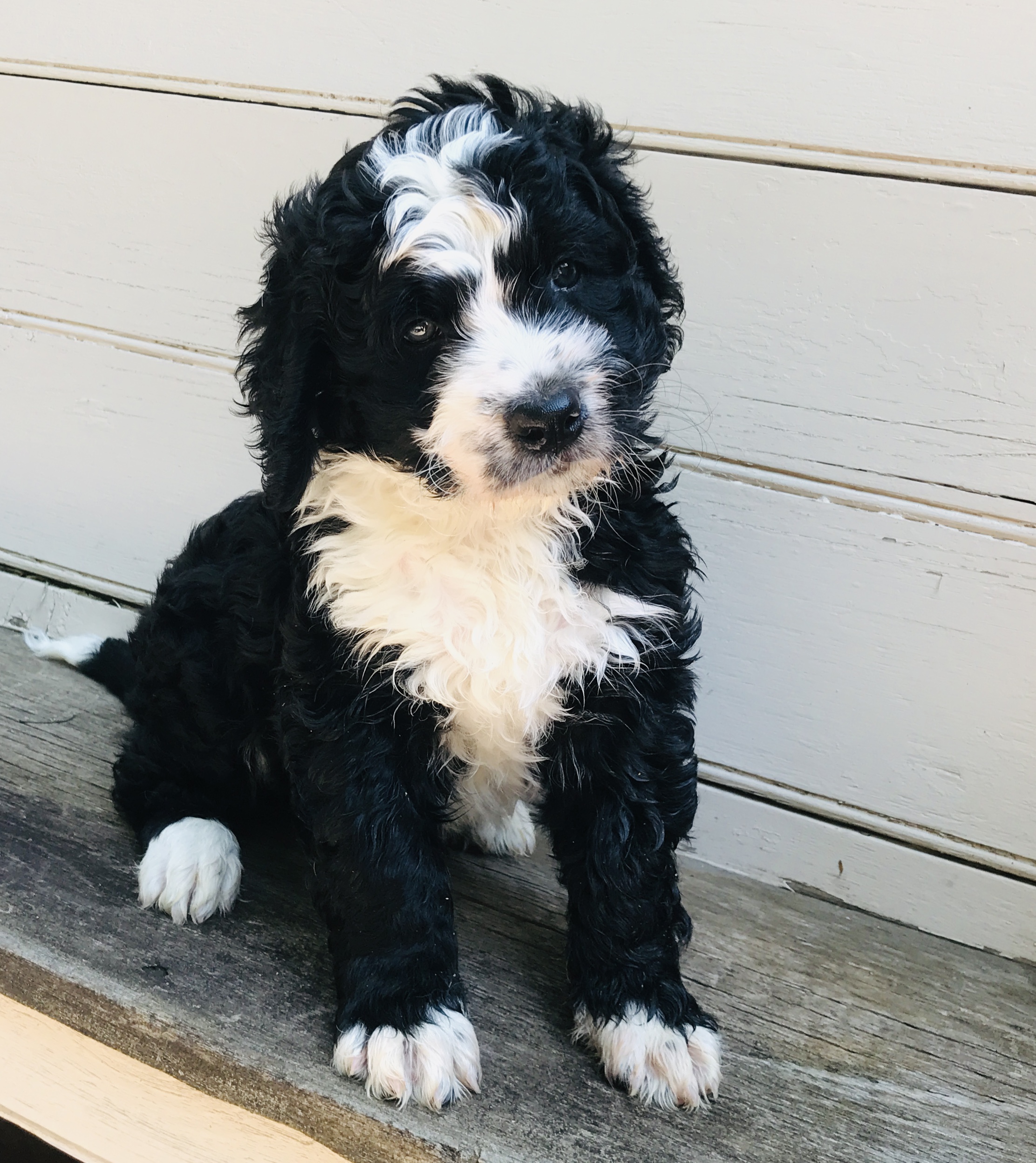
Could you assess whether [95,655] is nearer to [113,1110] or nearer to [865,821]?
→ [113,1110]

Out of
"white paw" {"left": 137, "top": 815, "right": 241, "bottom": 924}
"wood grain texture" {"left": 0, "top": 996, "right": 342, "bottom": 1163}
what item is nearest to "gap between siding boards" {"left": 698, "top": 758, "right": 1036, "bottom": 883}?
"white paw" {"left": 137, "top": 815, "right": 241, "bottom": 924}

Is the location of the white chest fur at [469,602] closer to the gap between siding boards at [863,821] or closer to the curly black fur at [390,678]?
the curly black fur at [390,678]

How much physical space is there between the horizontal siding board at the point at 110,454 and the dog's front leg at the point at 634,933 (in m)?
1.16

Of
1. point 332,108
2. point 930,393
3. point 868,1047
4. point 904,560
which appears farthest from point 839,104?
point 868,1047

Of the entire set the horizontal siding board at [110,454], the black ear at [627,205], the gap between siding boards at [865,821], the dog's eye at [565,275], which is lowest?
the gap between siding boards at [865,821]

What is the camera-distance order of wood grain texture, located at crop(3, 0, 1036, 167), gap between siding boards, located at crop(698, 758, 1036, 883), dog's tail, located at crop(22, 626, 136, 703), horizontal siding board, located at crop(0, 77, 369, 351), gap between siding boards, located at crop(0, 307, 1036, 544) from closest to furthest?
wood grain texture, located at crop(3, 0, 1036, 167) → gap between siding boards, located at crop(0, 307, 1036, 544) → gap between siding boards, located at crop(698, 758, 1036, 883) → horizontal siding board, located at crop(0, 77, 369, 351) → dog's tail, located at crop(22, 626, 136, 703)

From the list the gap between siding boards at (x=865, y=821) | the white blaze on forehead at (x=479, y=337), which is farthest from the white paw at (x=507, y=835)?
the white blaze on forehead at (x=479, y=337)

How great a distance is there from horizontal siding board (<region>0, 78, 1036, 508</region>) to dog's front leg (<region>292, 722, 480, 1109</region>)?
872mm

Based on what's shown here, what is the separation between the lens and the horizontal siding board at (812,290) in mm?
1663

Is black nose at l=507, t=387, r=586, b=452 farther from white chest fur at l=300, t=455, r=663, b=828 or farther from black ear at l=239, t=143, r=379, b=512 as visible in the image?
black ear at l=239, t=143, r=379, b=512

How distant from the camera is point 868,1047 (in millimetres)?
1546

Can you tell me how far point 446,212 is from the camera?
1.23 m

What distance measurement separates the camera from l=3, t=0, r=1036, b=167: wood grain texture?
160cm

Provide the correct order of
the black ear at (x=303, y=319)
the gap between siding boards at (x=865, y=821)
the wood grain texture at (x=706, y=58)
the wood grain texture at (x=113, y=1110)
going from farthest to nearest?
1. the gap between siding boards at (x=865, y=821)
2. the wood grain texture at (x=706, y=58)
3. the wood grain texture at (x=113, y=1110)
4. the black ear at (x=303, y=319)
